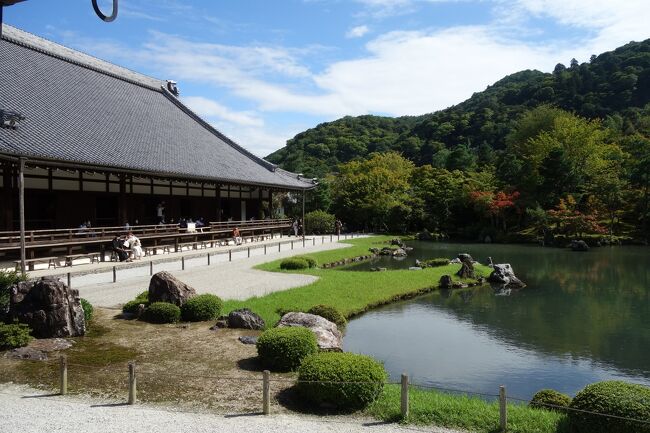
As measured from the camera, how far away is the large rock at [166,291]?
1343cm

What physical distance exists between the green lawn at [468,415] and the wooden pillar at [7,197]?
17.4 m

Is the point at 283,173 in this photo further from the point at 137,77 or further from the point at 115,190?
the point at 115,190

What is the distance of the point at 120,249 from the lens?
2175 cm

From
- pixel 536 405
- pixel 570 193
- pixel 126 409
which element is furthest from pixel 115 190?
pixel 570 193

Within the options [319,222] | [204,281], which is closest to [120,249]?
[204,281]

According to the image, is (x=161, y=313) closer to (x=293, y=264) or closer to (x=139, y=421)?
(x=139, y=421)

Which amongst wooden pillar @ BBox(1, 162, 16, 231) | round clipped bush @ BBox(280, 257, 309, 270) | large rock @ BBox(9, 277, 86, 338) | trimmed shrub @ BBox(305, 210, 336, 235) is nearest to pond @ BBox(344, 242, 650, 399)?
round clipped bush @ BBox(280, 257, 309, 270)

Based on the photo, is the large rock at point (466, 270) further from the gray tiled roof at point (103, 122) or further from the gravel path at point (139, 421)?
the gravel path at point (139, 421)

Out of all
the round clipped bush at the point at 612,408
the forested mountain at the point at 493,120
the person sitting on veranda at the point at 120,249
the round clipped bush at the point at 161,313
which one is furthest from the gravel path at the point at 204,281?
the forested mountain at the point at 493,120

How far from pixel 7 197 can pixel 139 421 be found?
16295mm

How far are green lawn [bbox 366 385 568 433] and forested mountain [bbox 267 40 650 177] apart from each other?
193 feet

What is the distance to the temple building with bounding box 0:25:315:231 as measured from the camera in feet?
66.2

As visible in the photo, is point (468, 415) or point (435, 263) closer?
point (468, 415)

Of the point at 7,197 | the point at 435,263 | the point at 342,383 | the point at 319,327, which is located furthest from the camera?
the point at 435,263
